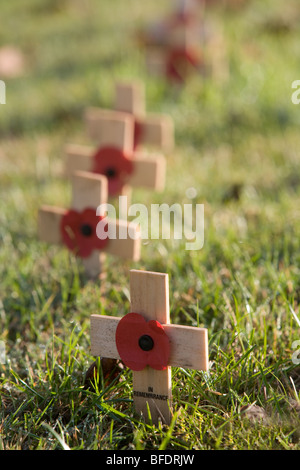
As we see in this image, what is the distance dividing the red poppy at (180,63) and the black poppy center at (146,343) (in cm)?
331

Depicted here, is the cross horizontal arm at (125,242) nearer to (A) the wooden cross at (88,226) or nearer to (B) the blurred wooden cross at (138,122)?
(A) the wooden cross at (88,226)

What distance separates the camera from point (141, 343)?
171 centimetres

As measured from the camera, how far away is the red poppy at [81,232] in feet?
8.18

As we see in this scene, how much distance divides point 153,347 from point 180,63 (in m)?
3.45

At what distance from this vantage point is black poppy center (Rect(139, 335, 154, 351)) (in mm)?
1711

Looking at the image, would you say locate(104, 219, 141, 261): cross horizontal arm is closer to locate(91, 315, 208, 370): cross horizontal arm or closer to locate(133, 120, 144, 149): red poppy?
locate(91, 315, 208, 370): cross horizontal arm

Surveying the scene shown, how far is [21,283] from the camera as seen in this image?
250 centimetres

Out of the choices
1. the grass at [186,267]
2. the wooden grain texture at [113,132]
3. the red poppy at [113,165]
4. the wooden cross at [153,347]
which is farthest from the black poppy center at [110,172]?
the wooden cross at [153,347]

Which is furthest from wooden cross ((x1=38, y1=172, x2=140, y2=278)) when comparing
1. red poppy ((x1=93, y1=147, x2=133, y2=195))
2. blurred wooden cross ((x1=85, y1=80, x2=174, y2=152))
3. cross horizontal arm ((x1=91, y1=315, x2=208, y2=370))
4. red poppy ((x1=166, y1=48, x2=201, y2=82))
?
red poppy ((x1=166, y1=48, x2=201, y2=82))

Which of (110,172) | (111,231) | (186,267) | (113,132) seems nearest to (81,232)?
(111,231)

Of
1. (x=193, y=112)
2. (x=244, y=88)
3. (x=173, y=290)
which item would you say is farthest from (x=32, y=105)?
(x=173, y=290)

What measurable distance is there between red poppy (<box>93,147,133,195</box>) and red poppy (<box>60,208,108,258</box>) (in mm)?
509

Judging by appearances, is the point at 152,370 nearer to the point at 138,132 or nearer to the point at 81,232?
the point at 81,232

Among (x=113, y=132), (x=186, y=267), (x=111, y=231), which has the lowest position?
(x=186, y=267)
